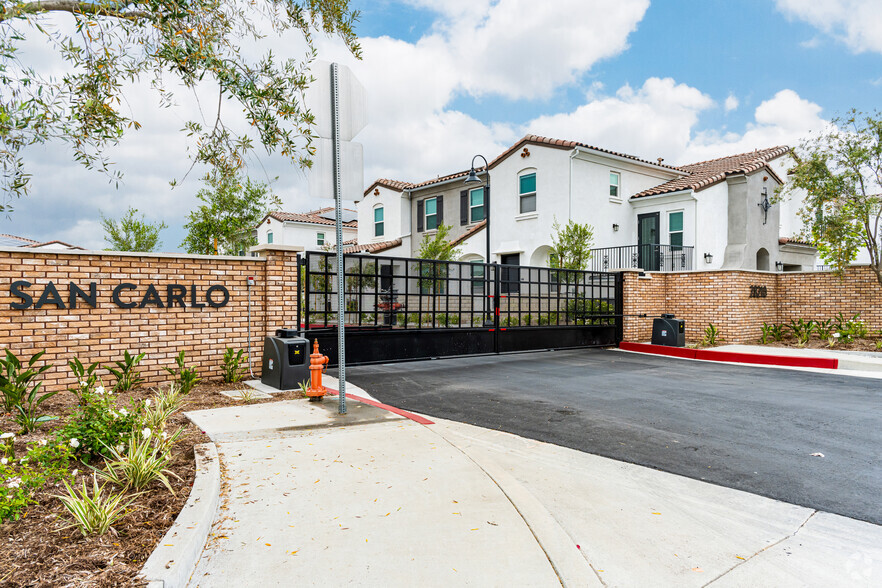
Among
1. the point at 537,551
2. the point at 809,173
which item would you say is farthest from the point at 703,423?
the point at 809,173

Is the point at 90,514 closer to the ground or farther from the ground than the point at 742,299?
closer to the ground

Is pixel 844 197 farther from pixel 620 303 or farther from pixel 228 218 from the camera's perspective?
pixel 228 218

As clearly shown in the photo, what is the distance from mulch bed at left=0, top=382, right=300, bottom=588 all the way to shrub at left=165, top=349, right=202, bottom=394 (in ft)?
10.7

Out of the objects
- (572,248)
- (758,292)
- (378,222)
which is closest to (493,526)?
(758,292)

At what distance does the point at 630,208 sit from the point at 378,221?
14.5 metres

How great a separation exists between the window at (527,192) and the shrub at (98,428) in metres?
21.1

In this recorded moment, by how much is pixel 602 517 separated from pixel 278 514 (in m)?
2.18

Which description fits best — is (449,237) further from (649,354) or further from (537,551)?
(537,551)

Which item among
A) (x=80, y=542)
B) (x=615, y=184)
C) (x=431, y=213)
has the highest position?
(x=615, y=184)

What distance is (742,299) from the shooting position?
15.9m

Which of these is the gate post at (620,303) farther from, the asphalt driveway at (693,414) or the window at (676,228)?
the window at (676,228)

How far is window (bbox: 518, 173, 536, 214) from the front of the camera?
24.0 metres

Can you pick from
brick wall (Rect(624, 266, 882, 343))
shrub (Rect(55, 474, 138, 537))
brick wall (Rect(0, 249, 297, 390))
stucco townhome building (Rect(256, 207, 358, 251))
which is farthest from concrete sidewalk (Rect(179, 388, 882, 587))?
stucco townhome building (Rect(256, 207, 358, 251))

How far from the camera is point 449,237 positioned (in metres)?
28.3
